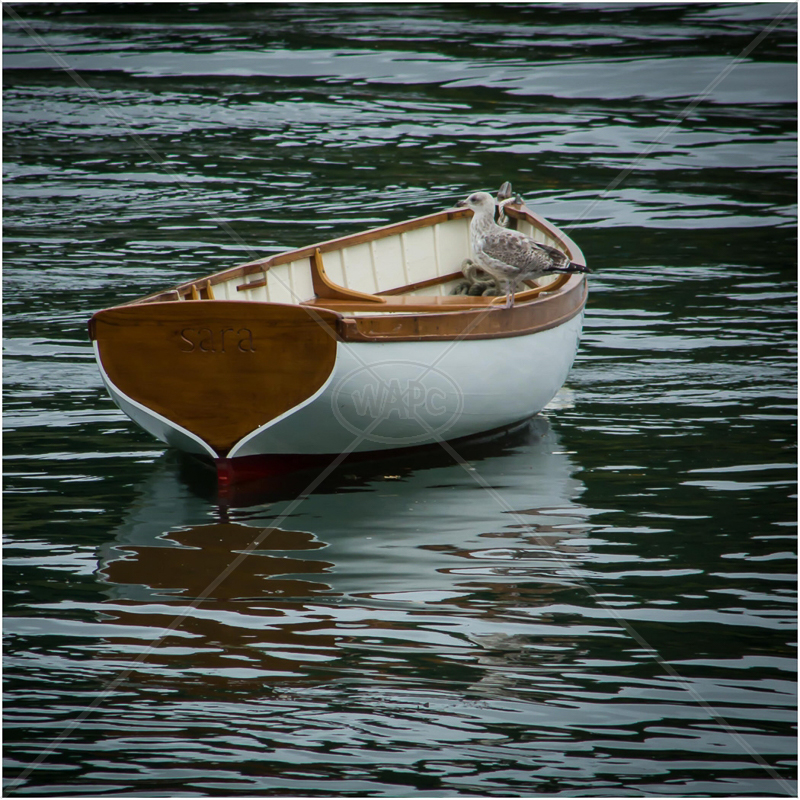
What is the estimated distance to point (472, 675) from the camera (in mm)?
4320

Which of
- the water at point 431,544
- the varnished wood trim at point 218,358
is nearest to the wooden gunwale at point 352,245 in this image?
the varnished wood trim at point 218,358

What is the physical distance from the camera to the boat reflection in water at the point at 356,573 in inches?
177

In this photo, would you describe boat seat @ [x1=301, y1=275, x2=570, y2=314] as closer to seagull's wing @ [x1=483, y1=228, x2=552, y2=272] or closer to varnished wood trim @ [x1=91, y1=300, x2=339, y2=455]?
seagull's wing @ [x1=483, y1=228, x2=552, y2=272]

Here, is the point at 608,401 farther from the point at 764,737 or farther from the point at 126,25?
the point at 126,25

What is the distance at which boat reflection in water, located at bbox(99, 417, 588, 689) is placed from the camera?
14.8 ft

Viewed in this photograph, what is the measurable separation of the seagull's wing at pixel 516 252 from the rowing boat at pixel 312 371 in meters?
0.24

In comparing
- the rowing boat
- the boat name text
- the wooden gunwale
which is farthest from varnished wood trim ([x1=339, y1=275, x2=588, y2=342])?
the boat name text

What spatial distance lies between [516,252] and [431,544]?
229 cm

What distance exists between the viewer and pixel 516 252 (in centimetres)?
691

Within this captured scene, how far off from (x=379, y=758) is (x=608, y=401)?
464cm

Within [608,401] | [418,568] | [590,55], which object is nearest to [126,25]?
[590,55]

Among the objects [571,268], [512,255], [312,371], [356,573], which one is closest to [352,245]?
[512,255]

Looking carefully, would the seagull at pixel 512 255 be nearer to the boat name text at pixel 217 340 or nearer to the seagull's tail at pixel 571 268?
the seagull's tail at pixel 571 268

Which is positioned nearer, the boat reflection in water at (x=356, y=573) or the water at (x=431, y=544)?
the water at (x=431, y=544)
